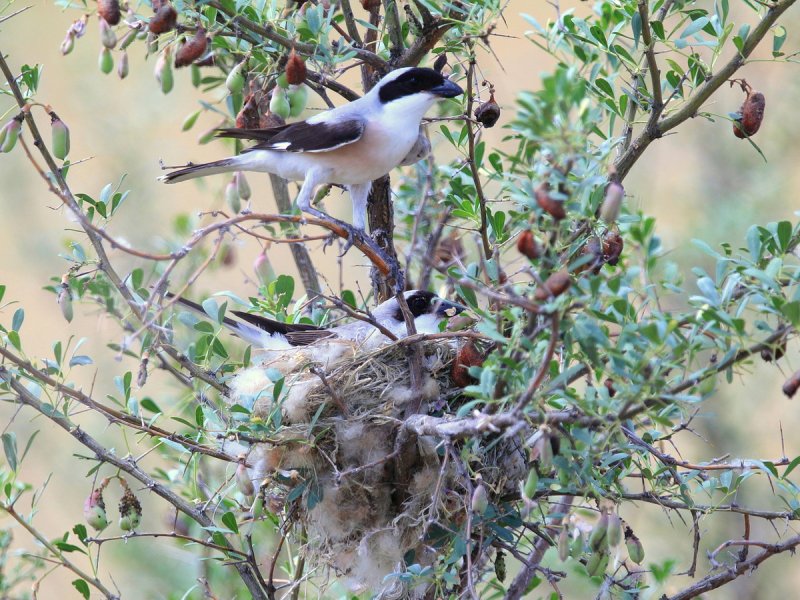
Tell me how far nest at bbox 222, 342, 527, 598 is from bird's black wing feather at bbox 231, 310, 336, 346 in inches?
13.7

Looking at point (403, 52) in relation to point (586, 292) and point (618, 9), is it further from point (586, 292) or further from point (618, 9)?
point (586, 292)

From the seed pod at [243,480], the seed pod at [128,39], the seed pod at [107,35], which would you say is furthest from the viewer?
the seed pod at [128,39]

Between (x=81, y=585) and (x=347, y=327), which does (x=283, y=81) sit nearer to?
(x=347, y=327)

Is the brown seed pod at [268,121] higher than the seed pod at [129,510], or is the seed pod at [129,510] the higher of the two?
the brown seed pod at [268,121]

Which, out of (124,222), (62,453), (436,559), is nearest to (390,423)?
(436,559)

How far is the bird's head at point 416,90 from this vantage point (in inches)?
115

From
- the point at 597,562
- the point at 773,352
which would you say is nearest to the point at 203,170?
the point at 597,562

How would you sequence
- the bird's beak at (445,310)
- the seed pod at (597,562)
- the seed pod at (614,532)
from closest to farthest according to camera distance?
the seed pod at (614,532), the seed pod at (597,562), the bird's beak at (445,310)

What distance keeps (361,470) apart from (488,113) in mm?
1070

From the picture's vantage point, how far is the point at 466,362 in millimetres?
2412

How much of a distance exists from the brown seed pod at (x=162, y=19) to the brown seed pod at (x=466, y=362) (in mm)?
1134

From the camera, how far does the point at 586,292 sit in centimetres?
159

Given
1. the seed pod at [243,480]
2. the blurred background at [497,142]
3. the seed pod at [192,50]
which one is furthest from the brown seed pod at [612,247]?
the blurred background at [497,142]

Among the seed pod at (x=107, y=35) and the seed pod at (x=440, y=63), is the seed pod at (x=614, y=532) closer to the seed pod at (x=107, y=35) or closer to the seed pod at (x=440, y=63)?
the seed pod at (x=440, y=63)
